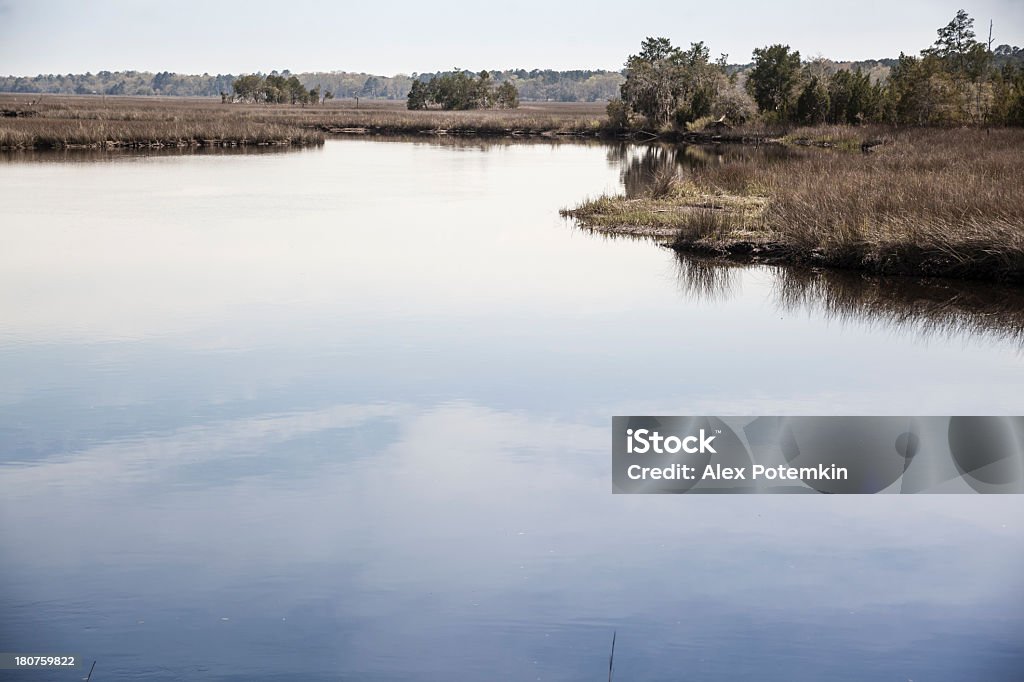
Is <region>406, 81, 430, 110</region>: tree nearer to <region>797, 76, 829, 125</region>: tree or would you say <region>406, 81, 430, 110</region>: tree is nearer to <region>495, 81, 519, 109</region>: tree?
<region>495, 81, 519, 109</region>: tree

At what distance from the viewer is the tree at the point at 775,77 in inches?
2827

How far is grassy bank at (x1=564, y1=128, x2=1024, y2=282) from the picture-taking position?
18.9m

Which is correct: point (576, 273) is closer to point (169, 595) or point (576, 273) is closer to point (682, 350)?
point (682, 350)

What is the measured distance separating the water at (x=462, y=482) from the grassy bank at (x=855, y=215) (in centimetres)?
68

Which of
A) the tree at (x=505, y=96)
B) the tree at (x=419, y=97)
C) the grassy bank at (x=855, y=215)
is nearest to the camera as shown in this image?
the grassy bank at (x=855, y=215)

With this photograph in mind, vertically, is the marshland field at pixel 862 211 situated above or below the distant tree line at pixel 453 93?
below

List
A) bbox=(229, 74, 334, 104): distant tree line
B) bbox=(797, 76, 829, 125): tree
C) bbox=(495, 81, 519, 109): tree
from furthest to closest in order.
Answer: bbox=(229, 74, 334, 104): distant tree line → bbox=(495, 81, 519, 109): tree → bbox=(797, 76, 829, 125): tree

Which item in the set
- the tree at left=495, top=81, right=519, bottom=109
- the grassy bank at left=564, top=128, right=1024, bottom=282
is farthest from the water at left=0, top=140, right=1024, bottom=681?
the tree at left=495, top=81, right=519, bottom=109

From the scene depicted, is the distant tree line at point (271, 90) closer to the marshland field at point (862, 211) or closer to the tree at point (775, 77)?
the tree at point (775, 77)

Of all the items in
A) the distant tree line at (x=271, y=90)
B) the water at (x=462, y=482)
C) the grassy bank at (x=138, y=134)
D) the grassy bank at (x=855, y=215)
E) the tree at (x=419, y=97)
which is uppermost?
the distant tree line at (x=271, y=90)

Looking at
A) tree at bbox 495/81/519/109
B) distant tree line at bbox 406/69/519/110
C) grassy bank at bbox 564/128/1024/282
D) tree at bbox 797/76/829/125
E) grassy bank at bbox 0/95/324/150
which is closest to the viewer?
grassy bank at bbox 564/128/1024/282

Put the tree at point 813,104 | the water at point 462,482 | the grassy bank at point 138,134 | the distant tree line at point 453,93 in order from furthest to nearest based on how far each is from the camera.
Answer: the distant tree line at point 453,93, the tree at point 813,104, the grassy bank at point 138,134, the water at point 462,482

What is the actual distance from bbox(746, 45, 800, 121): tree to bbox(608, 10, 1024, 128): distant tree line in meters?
0.07

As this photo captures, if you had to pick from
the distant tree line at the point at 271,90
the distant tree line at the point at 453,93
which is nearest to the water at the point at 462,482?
the distant tree line at the point at 453,93
